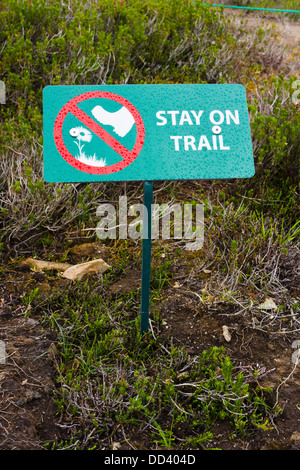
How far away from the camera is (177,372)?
2383 millimetres

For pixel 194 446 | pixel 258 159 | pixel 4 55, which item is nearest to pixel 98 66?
pixel 4 55

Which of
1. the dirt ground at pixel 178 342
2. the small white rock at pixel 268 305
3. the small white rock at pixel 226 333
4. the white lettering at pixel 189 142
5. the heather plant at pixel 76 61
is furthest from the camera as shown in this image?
the heather plant at pixel 76 61

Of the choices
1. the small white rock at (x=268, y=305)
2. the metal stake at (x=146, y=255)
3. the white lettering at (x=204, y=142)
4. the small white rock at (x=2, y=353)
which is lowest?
the small white rock at (x=268, y=305)

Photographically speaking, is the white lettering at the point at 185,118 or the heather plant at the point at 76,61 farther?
the heather plant at the point at 76,61

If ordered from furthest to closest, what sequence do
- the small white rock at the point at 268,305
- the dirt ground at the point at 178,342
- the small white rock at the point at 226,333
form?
the small white rock at the point at 268,305 → the small white rock at the point at 226,333 → the dirt ground at the point at 178,342

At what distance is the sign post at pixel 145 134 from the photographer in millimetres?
2148

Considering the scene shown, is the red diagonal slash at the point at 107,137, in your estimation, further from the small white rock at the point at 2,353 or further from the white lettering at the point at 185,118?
the small white rock at the point at 2,353

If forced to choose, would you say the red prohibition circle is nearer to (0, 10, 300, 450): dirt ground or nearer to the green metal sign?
the green metal sign

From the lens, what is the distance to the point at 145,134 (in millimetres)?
2211

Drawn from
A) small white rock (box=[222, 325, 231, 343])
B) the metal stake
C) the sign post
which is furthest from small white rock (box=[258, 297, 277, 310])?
the sign post

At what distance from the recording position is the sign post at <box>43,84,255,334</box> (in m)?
2.15

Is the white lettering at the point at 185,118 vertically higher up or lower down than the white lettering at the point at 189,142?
higher up

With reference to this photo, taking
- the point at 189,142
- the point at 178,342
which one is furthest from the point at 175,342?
the point at 189,142

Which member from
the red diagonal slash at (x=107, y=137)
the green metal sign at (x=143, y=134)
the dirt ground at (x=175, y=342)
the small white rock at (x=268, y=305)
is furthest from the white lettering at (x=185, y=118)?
the small white rock at (x=268, y=305)
